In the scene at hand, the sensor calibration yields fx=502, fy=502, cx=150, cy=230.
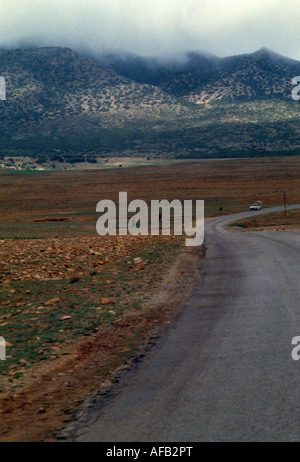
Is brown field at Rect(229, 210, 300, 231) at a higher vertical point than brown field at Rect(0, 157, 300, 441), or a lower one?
higher

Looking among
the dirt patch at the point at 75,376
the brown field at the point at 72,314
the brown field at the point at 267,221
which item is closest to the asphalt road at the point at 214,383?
the dirt patch at the point at 75,376

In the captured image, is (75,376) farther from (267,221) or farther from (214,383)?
(267,221)

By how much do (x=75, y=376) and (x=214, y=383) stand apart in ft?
6.98

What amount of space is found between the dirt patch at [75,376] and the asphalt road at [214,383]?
341 millimetres

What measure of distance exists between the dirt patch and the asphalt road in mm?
341

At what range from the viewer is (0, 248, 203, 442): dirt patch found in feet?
19.2

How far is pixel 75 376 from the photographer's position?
24.5 feet

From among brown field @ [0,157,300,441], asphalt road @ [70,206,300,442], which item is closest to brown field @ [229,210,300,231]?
brown field @ [0,157,300,441]

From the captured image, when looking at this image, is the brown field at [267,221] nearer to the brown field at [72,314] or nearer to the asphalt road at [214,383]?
the brown field at [72,314]

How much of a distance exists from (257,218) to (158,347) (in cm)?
5188

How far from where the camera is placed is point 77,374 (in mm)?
7551

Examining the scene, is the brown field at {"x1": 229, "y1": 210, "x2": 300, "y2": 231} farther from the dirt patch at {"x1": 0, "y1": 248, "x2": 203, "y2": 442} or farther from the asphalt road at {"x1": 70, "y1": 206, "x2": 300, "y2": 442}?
the dirt patch at {"x1": 0, "y1": 248, "x2": 203, "y2": 442}

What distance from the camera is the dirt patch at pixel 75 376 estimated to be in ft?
19.2
